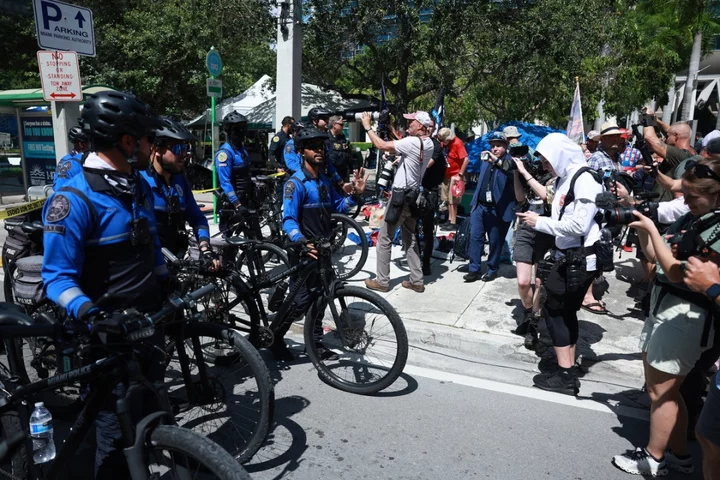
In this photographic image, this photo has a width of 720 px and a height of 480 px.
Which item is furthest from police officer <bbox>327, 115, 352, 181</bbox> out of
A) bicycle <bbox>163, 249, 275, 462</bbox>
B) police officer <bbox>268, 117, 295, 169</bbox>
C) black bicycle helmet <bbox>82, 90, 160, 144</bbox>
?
black bicycle helmet <bbox>82, 90, 160, 144</bbox>

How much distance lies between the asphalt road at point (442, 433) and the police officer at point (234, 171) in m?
2.74

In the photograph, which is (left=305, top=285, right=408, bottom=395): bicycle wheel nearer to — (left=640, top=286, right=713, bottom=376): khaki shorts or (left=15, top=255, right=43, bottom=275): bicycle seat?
(left=640, top=286, right=713, bottom=376): khaki shorts

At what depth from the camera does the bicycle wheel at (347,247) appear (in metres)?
7.18

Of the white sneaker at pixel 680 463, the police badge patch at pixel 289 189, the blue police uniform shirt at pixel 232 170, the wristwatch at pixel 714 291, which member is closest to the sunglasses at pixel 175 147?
the police badge patch at pixel 289 189

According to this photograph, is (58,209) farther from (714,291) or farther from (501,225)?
(501,225)

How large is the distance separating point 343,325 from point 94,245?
214 cm

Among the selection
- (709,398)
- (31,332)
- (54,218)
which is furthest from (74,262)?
A: (709,398)

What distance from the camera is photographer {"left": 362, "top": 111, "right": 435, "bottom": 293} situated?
19.9ft

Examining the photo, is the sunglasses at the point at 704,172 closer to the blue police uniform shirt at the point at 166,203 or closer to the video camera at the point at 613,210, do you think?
the video camera at the point at 613,210

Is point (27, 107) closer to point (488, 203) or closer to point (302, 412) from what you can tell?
point (488, 203)

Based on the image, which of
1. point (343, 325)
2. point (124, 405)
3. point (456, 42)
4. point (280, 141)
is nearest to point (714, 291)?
point (343, 325)

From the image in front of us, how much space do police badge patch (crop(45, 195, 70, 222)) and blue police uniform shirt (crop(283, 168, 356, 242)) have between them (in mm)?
2017

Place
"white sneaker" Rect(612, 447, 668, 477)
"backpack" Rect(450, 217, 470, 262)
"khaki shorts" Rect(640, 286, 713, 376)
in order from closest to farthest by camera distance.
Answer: "khaki shorts" Rect(640, 286, 713, 376)
"white sneaker" Rect(612, 447, 668, 477)
"backpack" Rect(450, 217, 470, 262)

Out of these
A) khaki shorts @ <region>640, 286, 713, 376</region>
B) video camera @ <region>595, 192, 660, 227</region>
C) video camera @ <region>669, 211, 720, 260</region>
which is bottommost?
khaki shorts @ <region>640, 286, 713, 376</region>
